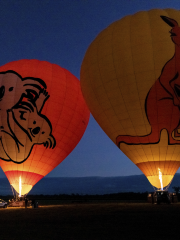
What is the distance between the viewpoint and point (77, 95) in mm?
17547

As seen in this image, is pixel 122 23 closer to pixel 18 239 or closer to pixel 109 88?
pixel 109 88

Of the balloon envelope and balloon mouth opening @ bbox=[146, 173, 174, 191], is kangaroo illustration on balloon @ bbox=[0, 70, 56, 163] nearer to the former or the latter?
the balloon envelope

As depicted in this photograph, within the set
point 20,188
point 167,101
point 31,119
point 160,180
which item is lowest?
point 20,188

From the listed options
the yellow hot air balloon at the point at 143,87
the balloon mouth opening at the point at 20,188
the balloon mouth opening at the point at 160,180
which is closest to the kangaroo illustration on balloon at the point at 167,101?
the yellow hot air balloon at the point at 143,87

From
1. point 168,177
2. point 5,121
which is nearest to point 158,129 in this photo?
point 168,177

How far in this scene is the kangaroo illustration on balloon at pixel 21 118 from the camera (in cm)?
1530

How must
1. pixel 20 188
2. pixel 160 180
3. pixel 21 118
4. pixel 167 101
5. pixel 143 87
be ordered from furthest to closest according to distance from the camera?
Answer: pixel 20 188
pixel 21 118
pixel 160 180
pixel 143 87
pixel 167 101

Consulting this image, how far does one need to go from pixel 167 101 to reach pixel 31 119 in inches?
310

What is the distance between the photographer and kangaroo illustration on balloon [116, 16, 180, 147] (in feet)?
40.2

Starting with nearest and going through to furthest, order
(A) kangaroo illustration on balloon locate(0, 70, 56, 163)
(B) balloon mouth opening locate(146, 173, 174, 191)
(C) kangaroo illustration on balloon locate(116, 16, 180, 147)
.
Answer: (C) kangaroo illustration on balloon locate(116, 16, 180, 147)
(B) balloon mouth opening locate(146, 173, 174, 191)
(A) kangaroo illustration on balloon locate(0, 70, 56, 163)

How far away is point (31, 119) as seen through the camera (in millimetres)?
15344

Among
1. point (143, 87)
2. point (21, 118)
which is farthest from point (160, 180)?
point (21, 118)

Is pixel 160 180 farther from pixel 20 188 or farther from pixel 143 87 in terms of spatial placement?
pixel 20 188

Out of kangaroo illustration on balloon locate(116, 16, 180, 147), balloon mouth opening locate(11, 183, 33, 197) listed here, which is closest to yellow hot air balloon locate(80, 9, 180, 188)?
kangaroo illustration on balloon locate(116, 16, 180, 147)
